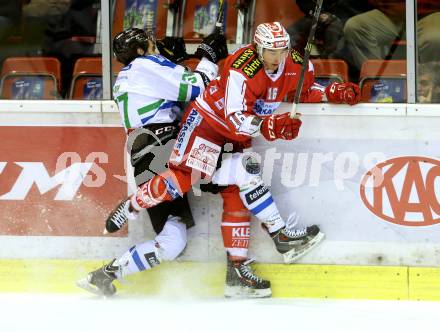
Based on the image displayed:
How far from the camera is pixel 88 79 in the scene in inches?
201

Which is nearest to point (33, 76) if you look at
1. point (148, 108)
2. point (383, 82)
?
Answer: point (148, 108)

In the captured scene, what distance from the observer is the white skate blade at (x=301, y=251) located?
494cm

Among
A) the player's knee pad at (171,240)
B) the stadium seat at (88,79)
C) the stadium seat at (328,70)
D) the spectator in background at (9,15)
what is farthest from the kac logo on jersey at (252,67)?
the spectator in background at (9,15)

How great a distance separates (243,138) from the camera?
484 cm

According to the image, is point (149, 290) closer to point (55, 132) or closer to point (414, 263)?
point (55, 132)

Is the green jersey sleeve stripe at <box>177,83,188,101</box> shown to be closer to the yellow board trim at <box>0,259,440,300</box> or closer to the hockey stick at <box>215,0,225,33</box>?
the hockey stick at <box>215,0,225,33</box>

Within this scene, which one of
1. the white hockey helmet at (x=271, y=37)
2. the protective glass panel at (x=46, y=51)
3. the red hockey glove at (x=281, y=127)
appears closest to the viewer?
the red hockey glove at (x=281, y=127)

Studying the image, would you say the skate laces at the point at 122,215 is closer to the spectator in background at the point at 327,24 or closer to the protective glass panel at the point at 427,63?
the spectator in background at the point at 327,24

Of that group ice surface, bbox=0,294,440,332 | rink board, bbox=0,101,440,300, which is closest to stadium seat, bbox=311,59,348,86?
rink board, bbox=0,101,440,300

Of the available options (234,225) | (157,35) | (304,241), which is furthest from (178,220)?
(157,35)

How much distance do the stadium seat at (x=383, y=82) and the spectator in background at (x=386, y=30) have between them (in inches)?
1.8

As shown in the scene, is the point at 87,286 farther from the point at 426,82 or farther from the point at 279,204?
the point at 426,82

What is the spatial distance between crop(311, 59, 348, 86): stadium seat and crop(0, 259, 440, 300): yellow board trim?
3.06 feet

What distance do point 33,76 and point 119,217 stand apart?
0.87 meters
